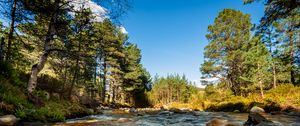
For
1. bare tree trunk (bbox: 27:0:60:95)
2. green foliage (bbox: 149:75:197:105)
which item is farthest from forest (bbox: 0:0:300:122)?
green foliage (bbox: 149:75:197:105)

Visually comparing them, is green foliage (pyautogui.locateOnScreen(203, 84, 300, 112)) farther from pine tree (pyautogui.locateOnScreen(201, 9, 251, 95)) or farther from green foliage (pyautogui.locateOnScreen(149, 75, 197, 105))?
green foliage (pyautogui.locateOnScreen(149, 75, 197, 105))

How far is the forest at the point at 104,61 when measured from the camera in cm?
709

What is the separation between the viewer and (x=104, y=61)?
96.6 ft

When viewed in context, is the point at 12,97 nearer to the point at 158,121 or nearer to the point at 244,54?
the point at 158,121

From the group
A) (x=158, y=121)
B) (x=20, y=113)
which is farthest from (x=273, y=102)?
(x=20, y=113)

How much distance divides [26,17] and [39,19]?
860 mm

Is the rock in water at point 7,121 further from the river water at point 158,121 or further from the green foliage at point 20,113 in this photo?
the river water at point 158,121

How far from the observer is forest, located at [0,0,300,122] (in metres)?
7.09

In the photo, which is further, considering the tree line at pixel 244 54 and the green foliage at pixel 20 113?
the tree line at pixel 244 54

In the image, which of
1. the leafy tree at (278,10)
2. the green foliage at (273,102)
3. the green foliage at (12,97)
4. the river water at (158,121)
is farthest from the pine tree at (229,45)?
the green foliage at (12,97)

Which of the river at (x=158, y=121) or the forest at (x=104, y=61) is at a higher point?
the forest at (x=104, y=61)

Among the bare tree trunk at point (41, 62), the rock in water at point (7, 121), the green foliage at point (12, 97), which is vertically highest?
the bare tree trunk at point (41, 62)

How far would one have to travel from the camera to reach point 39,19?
28.5ft

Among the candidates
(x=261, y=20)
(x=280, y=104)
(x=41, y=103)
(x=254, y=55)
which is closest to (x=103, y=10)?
(x=41, y=103)
